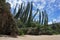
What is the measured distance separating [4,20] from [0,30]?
59.5 inches

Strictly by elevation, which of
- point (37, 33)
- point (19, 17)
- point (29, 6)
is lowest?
point (37, 33)

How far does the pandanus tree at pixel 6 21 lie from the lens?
19250mm

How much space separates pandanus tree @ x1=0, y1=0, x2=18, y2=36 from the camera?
1925 centimetres

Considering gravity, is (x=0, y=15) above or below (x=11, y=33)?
above

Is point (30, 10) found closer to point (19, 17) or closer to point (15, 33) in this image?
point (19, 17)

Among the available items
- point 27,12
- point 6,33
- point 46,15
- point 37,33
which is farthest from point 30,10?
point 6,33

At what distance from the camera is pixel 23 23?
36000 millimetres

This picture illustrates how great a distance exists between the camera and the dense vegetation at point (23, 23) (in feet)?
64.7

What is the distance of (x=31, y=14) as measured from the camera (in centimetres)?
3650

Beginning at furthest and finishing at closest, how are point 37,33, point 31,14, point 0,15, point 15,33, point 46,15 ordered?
1. point 46,15
2. point 31,14
3. point 37,33
4. point 15,33
5. point 0,15

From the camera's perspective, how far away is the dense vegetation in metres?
19.7

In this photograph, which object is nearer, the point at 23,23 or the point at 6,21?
the point at 6,21

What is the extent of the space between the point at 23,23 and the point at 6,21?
52.5ft

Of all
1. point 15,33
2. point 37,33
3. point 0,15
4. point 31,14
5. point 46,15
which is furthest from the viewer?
point 46,15
